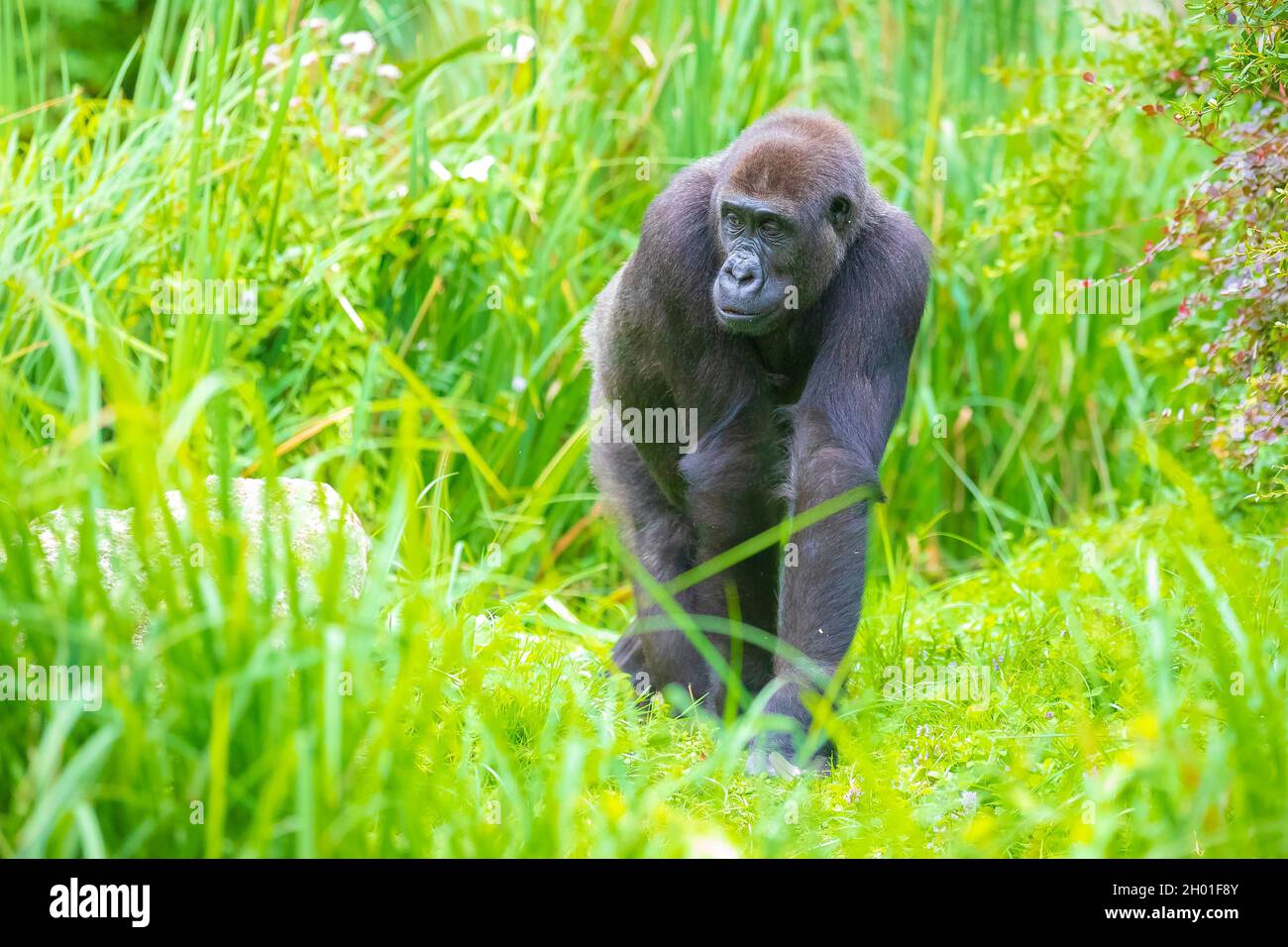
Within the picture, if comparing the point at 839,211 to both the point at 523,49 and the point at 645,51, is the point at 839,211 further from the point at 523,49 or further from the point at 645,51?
the point at 645,51

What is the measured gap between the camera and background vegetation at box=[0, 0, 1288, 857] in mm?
2570

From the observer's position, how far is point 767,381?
4.50m

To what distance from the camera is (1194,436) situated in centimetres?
505

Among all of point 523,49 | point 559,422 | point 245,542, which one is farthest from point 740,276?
point 523,49

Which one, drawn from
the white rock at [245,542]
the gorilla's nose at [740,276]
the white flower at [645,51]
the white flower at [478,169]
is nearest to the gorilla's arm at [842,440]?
the gorilla's nose at [740,276]

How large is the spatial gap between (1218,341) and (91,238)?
4.44m

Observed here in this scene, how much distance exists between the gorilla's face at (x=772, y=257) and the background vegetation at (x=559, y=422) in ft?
3.24

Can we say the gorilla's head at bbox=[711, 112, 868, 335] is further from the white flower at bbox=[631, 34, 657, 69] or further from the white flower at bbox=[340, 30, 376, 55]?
the white flower at bbox=[631, 34, 657, 69]

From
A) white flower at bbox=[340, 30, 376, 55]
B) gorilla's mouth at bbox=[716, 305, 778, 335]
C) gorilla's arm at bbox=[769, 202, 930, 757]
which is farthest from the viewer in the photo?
white flower at bbox=[340, 30, 376, 55]

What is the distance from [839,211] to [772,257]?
13.0 inches

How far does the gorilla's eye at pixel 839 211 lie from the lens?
4383 millimetres

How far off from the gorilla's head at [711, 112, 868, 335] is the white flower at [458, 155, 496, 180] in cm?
185

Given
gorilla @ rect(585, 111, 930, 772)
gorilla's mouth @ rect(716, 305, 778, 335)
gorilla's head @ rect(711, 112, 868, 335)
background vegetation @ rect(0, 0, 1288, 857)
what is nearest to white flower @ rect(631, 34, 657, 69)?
background vegetation @ rect(0, 0, 1288, 857)
